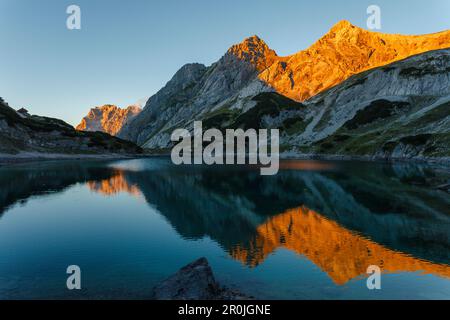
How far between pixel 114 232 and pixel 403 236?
125ft

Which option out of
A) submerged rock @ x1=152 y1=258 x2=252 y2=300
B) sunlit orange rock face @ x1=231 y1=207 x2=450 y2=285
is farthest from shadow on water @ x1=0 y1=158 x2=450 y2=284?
submerged rock @ x1=152 y1=258 x2=252 y2=300

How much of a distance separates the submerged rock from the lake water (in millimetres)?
1654

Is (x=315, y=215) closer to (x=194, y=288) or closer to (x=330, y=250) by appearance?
(x=330, y=250)

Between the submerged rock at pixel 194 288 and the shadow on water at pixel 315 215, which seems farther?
the shadow on water at pixel 315 215

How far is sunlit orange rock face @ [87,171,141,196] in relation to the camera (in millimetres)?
79250

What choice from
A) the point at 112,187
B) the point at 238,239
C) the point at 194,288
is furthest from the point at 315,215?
the point at 112,187

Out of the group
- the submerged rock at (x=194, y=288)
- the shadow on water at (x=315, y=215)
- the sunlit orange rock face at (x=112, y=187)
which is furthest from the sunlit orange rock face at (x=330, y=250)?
the sunlit orange rock face at (x=112, y=187)

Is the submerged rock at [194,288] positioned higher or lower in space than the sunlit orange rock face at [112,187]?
lower

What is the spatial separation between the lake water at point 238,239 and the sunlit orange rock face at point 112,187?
5.19ft

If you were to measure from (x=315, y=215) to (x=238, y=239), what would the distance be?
18.1 metres

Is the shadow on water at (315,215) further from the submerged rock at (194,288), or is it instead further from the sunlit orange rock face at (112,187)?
the submerged rock at (194,288)

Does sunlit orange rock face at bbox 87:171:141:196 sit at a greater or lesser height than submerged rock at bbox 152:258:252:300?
greater

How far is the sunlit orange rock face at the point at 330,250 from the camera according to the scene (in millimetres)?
30375

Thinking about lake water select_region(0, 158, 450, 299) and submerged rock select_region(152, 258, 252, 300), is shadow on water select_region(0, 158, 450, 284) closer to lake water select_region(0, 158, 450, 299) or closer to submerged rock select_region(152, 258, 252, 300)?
lake water select_region(0, 158, 450, 299)
